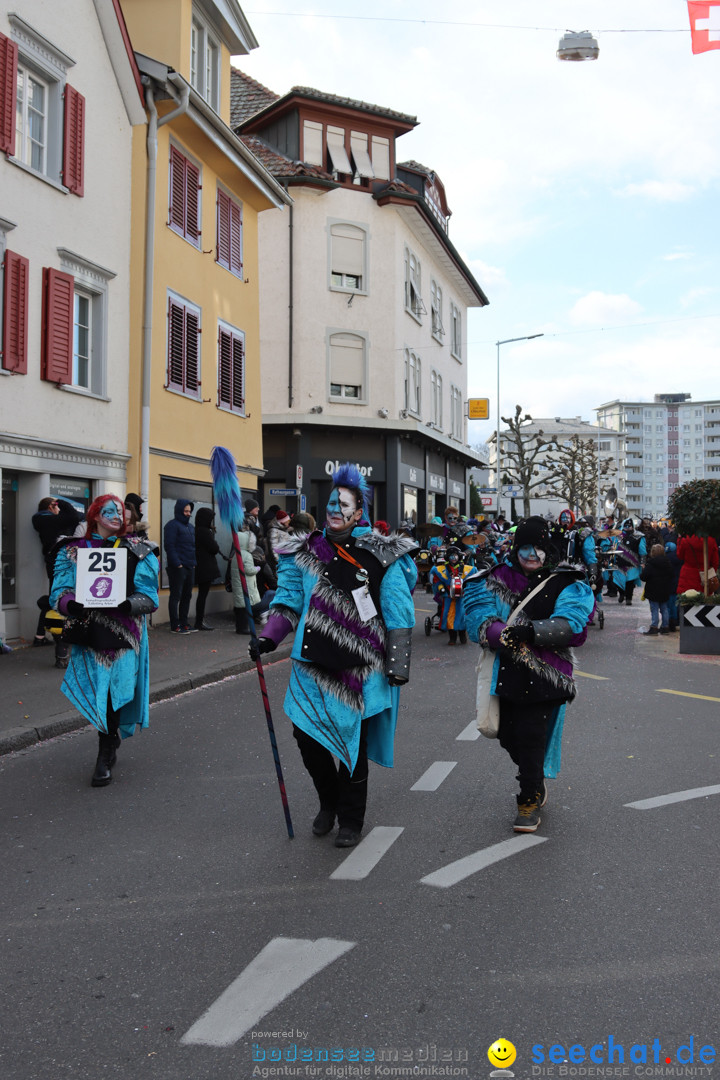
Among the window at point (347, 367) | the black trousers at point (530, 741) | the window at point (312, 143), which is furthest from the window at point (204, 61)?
the black trousers at point (530, 741)

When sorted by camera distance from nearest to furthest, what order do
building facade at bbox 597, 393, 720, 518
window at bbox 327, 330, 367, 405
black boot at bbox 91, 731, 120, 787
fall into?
black boot at bbox 91, 731, 120, 787, window at bbox 327, 330, 367, 405, building facade at bbox 597, 393, 720, 518

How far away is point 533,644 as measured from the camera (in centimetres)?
514

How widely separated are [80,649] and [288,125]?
27.7 metres

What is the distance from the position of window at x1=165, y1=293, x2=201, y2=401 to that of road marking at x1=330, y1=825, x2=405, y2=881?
12.6 meters

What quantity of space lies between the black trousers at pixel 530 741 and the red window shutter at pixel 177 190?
45.3 feet

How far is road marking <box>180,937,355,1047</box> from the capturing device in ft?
10.0

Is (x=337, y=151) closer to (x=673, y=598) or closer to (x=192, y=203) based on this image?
(x=192, y=203)

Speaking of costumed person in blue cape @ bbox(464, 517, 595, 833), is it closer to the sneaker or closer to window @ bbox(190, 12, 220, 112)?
the sneaker

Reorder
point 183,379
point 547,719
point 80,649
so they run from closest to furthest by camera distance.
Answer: point 547,719 → point 80,649 → point 183,379

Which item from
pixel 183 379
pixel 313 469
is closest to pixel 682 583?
pixel 183 379

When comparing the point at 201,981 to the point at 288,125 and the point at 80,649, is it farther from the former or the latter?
the point at 288,125

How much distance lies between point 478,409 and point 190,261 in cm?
2758

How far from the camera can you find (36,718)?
8.26m

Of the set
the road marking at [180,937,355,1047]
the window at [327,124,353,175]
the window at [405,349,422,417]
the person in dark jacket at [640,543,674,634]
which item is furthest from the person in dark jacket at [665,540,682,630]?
the window at [327,124,353,175]
